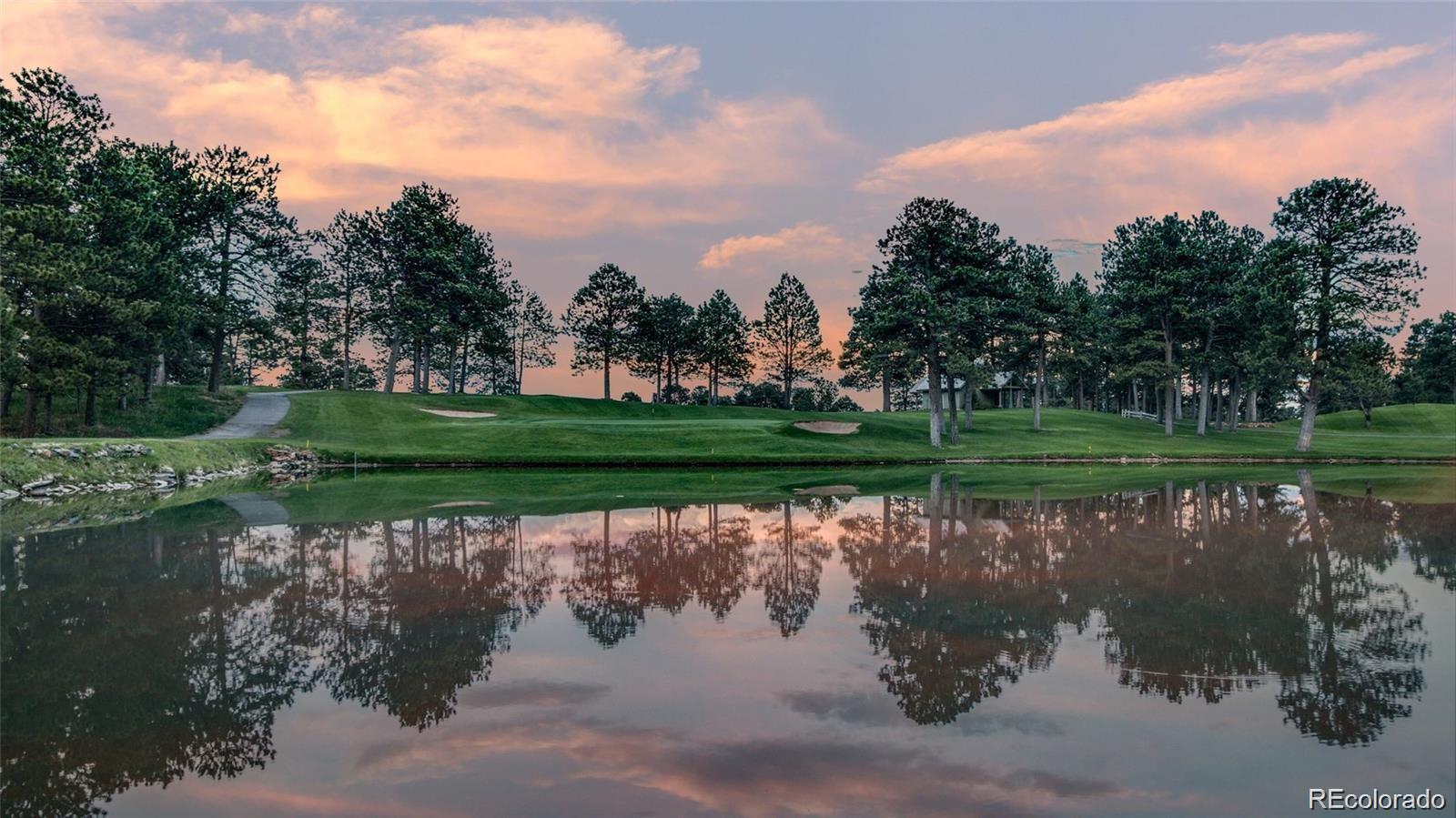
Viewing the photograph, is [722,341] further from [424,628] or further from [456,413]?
[424,628]

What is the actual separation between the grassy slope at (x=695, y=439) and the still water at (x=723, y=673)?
24833mm

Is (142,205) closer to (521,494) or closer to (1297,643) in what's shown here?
(521,494)

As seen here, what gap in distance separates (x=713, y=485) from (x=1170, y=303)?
4333 cm

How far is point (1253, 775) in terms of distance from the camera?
5527 millimetres

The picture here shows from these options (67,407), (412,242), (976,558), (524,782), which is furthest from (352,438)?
(524,782)

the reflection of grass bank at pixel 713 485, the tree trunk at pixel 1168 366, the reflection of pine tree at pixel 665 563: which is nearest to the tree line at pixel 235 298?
the reflection of grass bank at pixel 713 485

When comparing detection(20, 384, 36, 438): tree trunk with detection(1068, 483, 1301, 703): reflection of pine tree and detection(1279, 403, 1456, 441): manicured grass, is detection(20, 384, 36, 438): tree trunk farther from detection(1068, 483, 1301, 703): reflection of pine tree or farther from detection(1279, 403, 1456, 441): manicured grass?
detection(1279, 403, 1456, 441): manicured grass

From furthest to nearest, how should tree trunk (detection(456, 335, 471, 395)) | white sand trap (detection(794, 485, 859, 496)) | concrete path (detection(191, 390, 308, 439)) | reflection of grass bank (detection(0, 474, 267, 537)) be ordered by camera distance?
1. tree trunk (detection(456, 335, 471, 395))
2. concrete path (detection(191, 390, 308, 439))
3. white sand trap (detection(794, 485, 859, 496))
4. reflection of grass bank (detection(0, 474, 267, 537))

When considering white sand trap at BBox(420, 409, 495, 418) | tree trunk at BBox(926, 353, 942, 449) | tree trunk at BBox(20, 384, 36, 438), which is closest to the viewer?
tree trunk at BBox(20, 384, 36, 438)

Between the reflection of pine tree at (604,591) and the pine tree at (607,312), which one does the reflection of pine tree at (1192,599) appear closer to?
the reflection of pine tree at (604,591)

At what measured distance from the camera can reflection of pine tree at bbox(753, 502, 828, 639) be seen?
10.2 m

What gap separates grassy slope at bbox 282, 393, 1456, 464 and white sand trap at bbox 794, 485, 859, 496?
456 inches

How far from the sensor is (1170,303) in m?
57.2

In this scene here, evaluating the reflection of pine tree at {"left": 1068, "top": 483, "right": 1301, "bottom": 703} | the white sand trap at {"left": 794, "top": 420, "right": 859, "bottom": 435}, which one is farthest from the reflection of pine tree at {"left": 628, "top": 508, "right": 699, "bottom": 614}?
the white sand trap at {"left": 794, "top": 420, "right": 859, "bottom": 435}
